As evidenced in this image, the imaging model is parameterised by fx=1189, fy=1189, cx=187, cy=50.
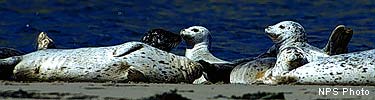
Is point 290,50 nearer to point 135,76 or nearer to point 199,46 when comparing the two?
point 135,76

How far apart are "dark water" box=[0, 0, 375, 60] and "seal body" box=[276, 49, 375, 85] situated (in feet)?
24.1

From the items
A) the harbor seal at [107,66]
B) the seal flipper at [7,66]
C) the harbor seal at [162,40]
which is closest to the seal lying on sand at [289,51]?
the harbor seal at [107,66]

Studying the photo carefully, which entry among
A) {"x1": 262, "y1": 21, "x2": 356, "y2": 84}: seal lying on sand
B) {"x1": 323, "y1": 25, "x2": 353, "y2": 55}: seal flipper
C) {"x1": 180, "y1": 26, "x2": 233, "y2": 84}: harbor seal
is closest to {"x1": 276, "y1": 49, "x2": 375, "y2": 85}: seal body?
{"x1": 262, "y1": 21, "x2": 356, "y2": 84}: seal lying on sand

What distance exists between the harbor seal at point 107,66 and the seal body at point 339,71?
87cm

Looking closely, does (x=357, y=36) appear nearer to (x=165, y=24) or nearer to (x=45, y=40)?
(x=165, y=24)

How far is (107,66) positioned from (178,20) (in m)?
16.2

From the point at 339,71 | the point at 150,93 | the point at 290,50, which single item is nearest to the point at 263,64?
the point at 290,50

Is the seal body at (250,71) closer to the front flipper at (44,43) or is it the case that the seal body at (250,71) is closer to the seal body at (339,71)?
the seal body at (339,71)

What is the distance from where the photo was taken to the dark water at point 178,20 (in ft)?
62.4

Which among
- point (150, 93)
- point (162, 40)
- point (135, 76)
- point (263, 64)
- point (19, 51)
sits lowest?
point (150, 93)

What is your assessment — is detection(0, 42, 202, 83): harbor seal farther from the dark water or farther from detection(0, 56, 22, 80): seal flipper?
the dark water

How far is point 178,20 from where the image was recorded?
24.9 meters

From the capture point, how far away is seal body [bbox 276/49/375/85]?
8.23m

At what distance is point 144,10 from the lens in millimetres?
28094
